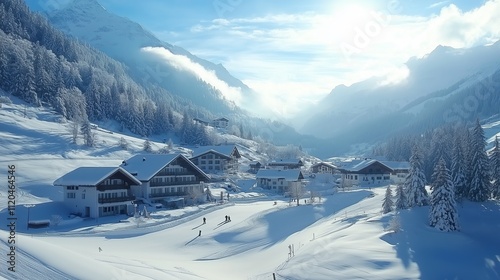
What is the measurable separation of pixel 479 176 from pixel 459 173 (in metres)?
2.06

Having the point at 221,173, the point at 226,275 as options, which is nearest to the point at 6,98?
the point at 221,173

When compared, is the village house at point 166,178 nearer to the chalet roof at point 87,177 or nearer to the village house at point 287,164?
the chalet roof at point 87,177

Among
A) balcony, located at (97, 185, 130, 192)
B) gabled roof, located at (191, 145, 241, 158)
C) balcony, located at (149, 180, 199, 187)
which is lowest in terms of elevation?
balcony, located at (97, 185, 130, 192)

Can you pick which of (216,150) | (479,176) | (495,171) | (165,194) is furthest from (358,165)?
(479,176)

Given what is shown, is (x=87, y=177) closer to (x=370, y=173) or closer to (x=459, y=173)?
(x=459, y=173)

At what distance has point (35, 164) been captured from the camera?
232ft

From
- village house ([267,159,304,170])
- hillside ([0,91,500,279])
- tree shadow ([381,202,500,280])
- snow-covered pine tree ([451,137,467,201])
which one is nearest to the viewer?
hillside ([0,91,500,279])

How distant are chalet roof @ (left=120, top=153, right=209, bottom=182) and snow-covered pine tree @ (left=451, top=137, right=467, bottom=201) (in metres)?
38.3

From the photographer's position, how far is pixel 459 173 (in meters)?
49.6

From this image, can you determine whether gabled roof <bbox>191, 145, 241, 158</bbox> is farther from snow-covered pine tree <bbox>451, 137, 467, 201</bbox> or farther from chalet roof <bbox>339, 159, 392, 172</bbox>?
snow-covered pine tree <bbox>451, 137, 467, 201</bbox>

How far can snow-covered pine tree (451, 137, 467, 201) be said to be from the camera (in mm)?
49219

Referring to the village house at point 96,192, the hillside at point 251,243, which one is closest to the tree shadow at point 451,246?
the hillside at point 251,243

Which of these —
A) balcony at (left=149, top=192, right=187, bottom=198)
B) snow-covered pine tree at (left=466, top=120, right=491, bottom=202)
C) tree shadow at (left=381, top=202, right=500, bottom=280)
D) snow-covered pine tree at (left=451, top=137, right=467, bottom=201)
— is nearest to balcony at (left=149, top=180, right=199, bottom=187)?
balcony at (left=149, top=192, right=187, bottom=198)

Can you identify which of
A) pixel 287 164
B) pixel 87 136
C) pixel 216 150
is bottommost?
pixel 287 164
